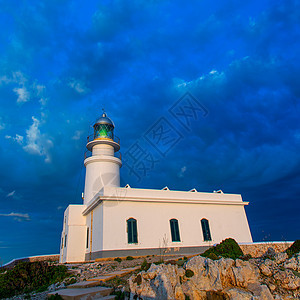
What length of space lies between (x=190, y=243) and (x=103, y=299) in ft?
37.0

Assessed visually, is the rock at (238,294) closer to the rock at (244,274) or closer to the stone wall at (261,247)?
the rock at (244,274)

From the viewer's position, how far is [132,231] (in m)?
15.0

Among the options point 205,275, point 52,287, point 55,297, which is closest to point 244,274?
point 205,275

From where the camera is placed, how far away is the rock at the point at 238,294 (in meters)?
6.94

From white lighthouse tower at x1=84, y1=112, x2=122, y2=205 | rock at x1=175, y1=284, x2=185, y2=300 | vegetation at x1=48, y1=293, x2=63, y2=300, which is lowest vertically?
rock at x1=175, y1=284, x2=185, y2=300

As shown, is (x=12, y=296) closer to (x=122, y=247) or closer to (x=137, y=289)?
(x=137, y=289)

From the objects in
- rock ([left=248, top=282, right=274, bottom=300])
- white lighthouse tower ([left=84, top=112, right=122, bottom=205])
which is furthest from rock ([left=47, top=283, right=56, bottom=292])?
white lighthouse tower ([left=84, top=112, right=122, bottom=205])

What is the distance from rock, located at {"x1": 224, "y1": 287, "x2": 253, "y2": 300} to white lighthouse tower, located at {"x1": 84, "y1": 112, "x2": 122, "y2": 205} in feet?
43.4

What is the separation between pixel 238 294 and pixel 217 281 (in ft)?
2.11

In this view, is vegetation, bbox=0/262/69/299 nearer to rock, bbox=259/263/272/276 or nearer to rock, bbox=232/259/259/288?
rock, bbox=232/259/259/288

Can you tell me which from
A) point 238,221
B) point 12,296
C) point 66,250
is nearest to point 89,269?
point 12,296

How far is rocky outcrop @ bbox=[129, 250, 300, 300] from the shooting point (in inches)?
264

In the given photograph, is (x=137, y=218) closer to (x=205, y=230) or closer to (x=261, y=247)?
(x=205, y=230)

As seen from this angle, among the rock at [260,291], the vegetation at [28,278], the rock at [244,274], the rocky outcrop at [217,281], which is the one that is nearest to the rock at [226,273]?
the rocky outcrop at [217,281]
